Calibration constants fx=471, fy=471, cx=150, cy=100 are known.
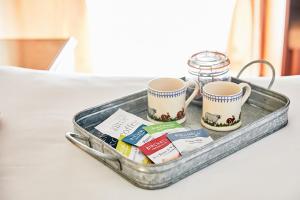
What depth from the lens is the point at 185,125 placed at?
2.97ft

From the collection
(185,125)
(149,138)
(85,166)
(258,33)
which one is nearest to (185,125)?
(185,125)

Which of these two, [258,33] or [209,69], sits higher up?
[209,69]

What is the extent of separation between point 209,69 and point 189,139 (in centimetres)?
21

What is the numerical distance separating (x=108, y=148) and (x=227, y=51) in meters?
1.52

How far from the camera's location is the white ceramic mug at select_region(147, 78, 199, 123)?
87cm

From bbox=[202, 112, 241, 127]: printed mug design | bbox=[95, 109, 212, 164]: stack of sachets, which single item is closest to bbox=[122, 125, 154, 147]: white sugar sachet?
bbox=[95, 109, 212, 164]: stack of sachets

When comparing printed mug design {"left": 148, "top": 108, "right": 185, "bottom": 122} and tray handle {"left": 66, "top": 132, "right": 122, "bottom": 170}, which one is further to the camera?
printed mug design {"left": 148, "top": 108, "right": 185, "bottom": 122}

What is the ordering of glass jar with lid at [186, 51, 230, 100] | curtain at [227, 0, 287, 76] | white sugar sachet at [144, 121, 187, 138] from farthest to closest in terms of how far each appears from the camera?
1. curtain at [227, 0, 287, 76]
2. glass jar with lid at [186, 51, 230, 100]
3. white sugar sachet at [144, 121, 187, 138]

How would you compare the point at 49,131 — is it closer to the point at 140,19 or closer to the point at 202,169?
the point at 202,169

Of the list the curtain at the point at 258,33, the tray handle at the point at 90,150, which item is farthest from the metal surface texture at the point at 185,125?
the curtain at the point at 258,33

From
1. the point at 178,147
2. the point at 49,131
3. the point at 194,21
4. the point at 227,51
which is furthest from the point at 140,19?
the point at 178,147

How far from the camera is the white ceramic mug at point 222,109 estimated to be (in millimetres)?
842

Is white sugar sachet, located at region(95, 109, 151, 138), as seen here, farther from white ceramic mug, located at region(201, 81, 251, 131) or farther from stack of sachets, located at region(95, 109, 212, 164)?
white ceramic mug, located at region(201, 81, 251, 131)

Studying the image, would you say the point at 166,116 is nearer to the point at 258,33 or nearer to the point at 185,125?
the point at 185,125
